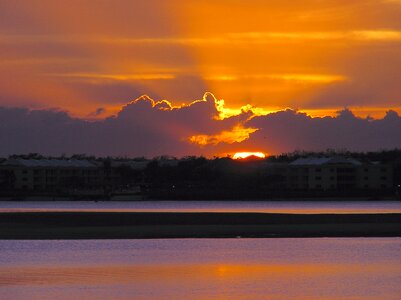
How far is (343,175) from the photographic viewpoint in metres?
194

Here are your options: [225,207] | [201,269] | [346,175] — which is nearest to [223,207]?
[225,207]

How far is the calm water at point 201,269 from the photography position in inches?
1513

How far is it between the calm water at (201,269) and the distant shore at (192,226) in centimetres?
498

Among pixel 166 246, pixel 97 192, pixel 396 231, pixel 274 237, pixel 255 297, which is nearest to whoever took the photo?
pixel 255 297

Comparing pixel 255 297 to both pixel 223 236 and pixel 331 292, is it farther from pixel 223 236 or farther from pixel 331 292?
pixel 223 236

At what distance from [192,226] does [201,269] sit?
27413 mm

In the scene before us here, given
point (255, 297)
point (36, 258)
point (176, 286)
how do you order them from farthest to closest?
point (36, 258), point (176, 286), point (255, 297)

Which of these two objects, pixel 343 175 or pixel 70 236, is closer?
pixel 70 236

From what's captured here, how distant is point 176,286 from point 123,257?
1036cm

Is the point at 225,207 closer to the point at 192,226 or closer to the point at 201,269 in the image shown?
the point at 192,226

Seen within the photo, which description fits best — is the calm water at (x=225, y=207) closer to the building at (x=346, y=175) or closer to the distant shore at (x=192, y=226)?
the distant shore at (x=192, y=226)

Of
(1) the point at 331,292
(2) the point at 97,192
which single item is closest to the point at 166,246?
(1) the point at 331,292

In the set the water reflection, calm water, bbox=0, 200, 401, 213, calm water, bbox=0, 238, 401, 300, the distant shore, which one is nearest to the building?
the water reflection

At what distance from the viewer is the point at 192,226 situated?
73000 mm
